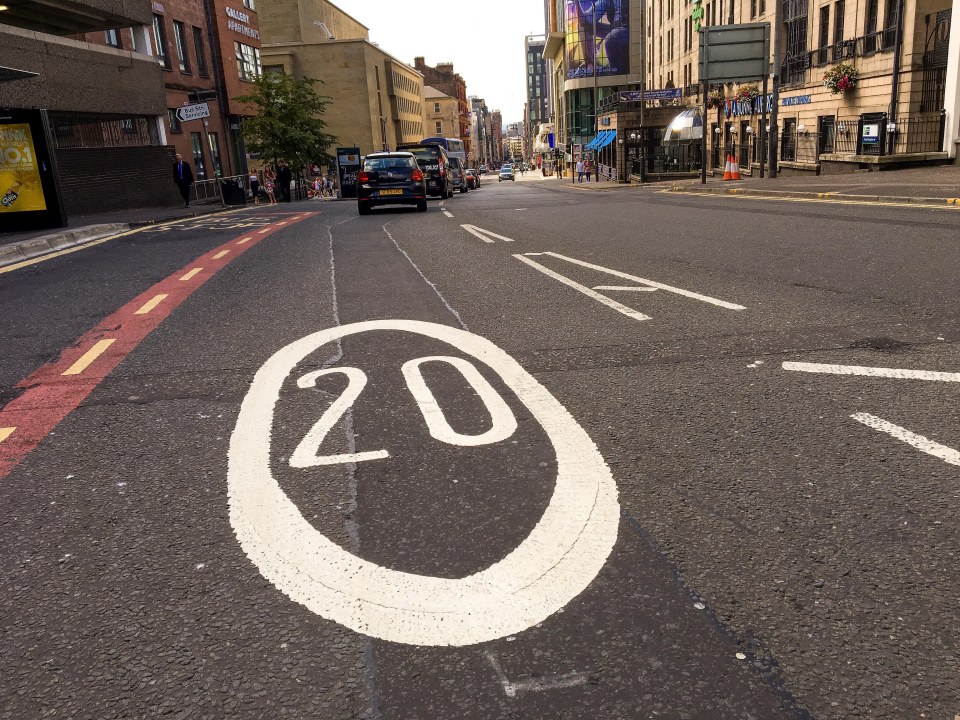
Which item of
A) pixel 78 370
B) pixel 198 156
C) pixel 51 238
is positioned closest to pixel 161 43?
pixel 198 156

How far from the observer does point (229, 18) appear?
137 ft

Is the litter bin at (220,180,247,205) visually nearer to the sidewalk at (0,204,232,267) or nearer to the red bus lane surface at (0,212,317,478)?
the sidewalk at (0,204,232,267)

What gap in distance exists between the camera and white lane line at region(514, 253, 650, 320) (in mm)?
6094

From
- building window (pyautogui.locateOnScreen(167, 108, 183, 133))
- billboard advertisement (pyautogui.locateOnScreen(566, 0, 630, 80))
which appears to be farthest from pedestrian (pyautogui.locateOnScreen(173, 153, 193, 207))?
billboard advertisement (pyautogui.locateOnScreen(566, 0, 630, 80))

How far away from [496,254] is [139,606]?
8560 millimetres

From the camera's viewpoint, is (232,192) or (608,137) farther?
(608,137)

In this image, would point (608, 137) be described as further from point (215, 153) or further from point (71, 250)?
point (71, 250)

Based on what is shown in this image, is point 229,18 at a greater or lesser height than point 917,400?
greater

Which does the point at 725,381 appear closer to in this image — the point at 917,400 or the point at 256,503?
the point at 917,400

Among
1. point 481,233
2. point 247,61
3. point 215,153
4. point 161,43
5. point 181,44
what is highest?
point 247,61

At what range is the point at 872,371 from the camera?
169 inches

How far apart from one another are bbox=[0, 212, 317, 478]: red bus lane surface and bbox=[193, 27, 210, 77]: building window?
3417 cm

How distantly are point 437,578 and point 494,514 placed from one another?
458 millimetres

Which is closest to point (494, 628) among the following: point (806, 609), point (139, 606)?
point (806, 609)
